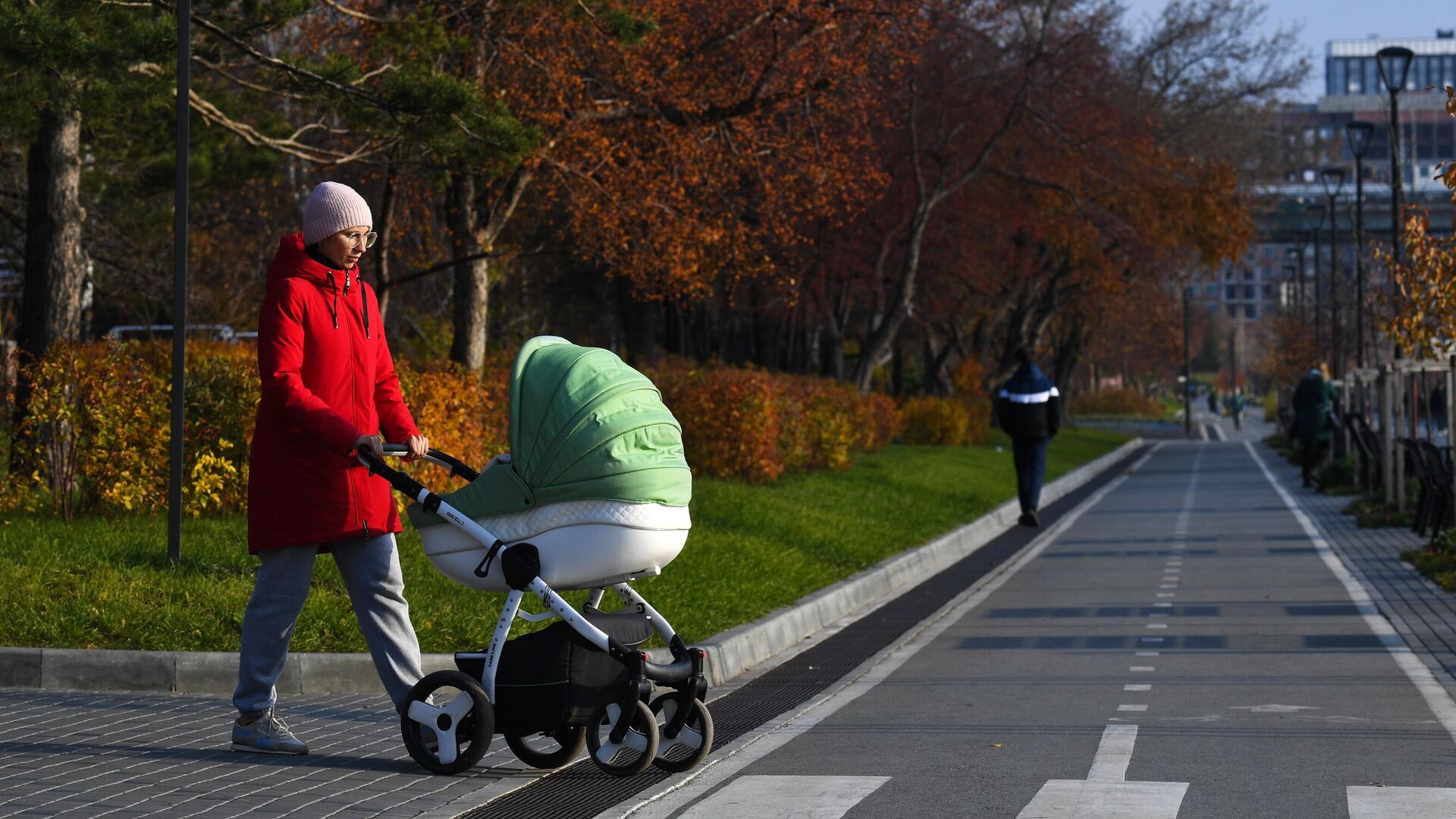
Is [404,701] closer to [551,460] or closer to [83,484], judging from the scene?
[551,460]

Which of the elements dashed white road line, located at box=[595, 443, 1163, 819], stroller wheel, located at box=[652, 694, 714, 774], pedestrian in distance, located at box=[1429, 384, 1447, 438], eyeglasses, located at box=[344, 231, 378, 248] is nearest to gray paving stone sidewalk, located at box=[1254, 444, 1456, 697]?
dashed white road line, located at box=[595, 443, 1163, 819]

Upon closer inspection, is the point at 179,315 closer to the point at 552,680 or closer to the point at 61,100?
the point at 61,100

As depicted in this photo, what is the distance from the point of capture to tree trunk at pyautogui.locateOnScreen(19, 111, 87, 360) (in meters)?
14.8

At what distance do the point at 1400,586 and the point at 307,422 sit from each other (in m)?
10.5

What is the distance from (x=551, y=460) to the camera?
256 inches

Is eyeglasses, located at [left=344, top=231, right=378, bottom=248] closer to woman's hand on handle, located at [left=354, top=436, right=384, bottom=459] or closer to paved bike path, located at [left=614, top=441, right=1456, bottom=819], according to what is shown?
woman's hand on handle, located at [left=354, top=436, right=384, bottom=459]

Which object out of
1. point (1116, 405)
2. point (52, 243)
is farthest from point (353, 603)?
point (1116, 405)

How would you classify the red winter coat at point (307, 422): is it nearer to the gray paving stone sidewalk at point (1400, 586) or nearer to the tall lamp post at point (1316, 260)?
the gray paving stone sidewalk at point (1400, 586)

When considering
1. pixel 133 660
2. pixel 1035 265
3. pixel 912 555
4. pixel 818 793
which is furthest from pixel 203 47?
pixel 1035 265

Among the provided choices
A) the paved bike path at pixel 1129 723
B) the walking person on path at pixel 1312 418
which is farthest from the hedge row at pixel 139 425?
the walking person on path at pixel 1312 418

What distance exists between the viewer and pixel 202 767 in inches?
271

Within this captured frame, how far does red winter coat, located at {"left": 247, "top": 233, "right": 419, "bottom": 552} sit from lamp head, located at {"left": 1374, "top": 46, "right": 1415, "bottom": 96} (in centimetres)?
A: 2007

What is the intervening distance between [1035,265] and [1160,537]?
89.8ft

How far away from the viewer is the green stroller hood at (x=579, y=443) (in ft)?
21.2
